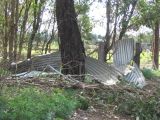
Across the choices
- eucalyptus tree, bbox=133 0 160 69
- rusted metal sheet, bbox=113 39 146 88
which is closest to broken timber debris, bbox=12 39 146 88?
rusted metal sheet, bbox=113 39 146 88

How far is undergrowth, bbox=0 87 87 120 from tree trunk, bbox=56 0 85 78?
3156mm

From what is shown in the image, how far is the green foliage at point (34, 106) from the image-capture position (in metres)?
5.49

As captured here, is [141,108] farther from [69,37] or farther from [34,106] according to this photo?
[69,37]

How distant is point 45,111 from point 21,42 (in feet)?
26.5

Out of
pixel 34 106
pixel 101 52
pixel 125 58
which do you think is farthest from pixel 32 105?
pixel 125 58

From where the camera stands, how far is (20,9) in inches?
581

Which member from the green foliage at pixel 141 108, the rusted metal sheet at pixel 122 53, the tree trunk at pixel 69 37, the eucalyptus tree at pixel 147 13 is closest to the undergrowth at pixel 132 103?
the green foliage at pixel 141 108

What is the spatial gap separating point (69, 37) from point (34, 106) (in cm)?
475

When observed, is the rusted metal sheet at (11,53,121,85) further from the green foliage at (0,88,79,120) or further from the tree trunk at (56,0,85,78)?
the green foliage at (0,88,79,120)

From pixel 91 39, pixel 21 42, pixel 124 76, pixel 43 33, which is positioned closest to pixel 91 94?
pixel 124 76

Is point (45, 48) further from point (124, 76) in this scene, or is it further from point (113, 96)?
point (113, 96)

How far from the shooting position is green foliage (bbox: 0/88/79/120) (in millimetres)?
5488

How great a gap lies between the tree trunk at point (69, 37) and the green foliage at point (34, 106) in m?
3.25

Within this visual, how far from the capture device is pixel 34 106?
19.1 feet
